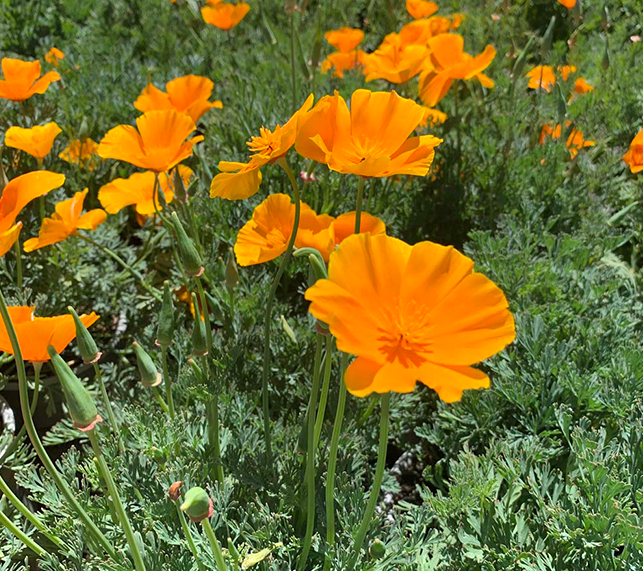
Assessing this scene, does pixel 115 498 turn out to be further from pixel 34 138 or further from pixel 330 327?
pixel 34 138

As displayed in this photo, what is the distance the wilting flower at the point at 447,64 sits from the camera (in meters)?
2.24

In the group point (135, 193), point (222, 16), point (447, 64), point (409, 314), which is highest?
point (222, 16)

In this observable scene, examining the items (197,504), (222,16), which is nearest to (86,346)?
(197,504)

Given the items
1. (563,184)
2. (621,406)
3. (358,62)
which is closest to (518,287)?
(621,406)

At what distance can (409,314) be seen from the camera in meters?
0.93

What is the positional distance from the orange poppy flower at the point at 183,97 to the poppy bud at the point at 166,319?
1.01m

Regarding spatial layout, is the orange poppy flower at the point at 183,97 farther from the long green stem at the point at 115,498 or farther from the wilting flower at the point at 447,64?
the long green stem at the point at 115,498

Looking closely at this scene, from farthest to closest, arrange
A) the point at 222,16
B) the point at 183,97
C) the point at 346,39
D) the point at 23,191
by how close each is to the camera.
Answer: the point at 222,16 → the point at 346,39 → the point at 183,97 → the point at 23,191

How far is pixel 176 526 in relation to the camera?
1269 millimetres

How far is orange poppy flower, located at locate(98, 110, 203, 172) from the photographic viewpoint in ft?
5.23

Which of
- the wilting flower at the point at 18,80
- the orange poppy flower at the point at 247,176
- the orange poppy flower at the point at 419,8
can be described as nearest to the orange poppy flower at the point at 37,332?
the orange poppy flower at the point at 247,176

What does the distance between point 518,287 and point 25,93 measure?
1665 millimetres

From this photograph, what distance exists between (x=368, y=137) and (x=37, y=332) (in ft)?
2.19

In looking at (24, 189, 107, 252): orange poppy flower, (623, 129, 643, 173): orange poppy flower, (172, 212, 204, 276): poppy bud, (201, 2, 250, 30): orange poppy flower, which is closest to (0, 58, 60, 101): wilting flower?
(24, 189, 107, 252): orange poppy flower
